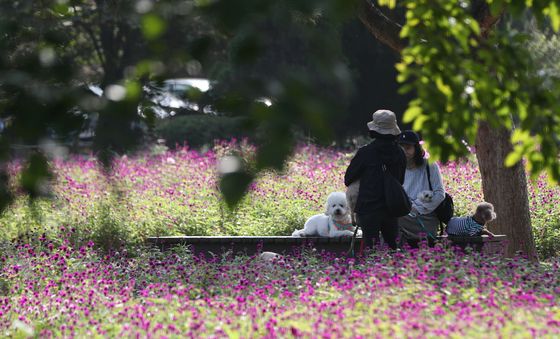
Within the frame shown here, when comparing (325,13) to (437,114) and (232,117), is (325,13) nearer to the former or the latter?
(232,117)

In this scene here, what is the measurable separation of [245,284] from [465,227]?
2.77 meters

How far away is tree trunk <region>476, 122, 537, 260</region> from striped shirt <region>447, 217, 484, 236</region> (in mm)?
891

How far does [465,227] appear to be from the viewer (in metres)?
8.95

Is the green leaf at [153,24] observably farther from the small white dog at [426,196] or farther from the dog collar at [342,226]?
the dog collar at [342,226]

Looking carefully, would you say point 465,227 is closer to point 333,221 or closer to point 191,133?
point 333,221

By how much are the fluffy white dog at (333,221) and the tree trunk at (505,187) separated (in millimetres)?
1444

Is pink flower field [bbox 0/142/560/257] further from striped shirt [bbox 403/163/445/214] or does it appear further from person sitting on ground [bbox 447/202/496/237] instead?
person sitting on ground [bbox 447/202/496/237]

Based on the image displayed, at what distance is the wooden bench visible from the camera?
351 inches

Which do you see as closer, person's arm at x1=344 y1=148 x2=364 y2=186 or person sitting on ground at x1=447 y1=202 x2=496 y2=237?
person's arm at x1=344 y1=148 x2=364 y2=186

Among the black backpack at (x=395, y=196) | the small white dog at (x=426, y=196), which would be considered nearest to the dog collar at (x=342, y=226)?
the small white dog at (x=426, y=196)

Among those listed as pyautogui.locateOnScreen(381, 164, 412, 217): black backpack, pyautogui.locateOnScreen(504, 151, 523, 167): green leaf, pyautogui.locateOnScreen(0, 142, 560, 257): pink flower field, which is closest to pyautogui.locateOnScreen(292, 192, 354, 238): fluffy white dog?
pyautogui.locateOnScreen(0, 142, 560, 257): pink flower field

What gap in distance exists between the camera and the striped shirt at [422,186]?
28.7 ft

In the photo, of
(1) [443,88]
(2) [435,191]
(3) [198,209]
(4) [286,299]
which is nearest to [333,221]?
(2) [435,191]

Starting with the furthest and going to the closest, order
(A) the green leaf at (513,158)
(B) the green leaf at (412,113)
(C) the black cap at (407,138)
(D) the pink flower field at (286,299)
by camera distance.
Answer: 1. (C) the black cap at (407,138)
2. (D) the pink flower field at (286,299)
3. (A) the green leaf at (513,158)
4. (B) the green leaf at (412,113)
